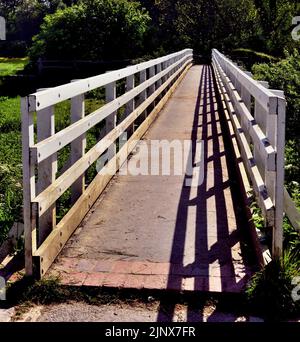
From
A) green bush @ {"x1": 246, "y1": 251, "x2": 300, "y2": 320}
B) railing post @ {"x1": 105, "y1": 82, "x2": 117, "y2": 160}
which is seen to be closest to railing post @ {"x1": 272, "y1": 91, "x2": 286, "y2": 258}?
green bush @ {"x1": 246, "y1": 251, "x2": 300, "y2": 320}

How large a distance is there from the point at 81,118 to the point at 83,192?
0.74m

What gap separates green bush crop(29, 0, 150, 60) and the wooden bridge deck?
3316 cm

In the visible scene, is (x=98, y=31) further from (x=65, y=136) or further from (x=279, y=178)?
(x=279, y=178)

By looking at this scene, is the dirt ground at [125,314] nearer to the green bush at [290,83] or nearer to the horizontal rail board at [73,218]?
the horizontal rail board at [73,218]

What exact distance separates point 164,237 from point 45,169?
45.0 inches

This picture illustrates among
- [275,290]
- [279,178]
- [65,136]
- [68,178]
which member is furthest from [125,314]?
[65,136]

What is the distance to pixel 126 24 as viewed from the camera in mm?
40375

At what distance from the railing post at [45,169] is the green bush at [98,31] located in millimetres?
35843

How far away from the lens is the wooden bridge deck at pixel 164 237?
15.0 feet

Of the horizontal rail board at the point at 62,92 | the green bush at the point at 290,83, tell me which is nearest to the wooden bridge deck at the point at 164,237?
the horizontal rail board at the point at 62,92

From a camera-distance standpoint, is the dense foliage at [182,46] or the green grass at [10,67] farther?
the green grass at [10,67]

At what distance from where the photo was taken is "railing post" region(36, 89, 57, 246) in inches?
195

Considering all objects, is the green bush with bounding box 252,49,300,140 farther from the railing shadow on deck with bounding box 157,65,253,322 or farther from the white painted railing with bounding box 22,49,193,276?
the white painted railing with bounding box 22,49,193,276

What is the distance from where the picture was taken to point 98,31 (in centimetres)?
4009
